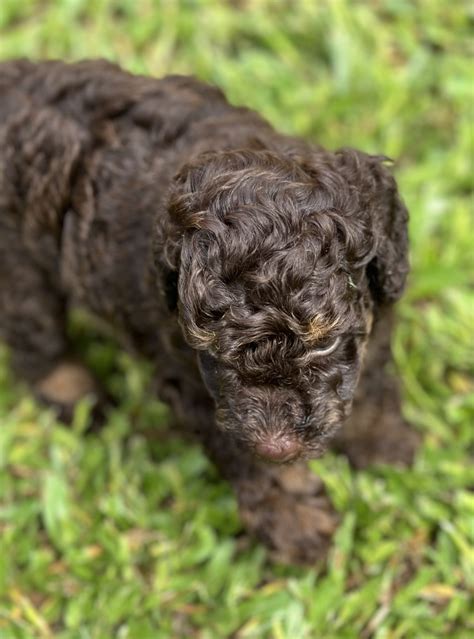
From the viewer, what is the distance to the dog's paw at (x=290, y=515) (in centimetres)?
371

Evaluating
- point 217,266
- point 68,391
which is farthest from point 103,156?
point 68,391

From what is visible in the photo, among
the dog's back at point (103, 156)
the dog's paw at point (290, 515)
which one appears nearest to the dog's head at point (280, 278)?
the dog's back at point (103, 156)

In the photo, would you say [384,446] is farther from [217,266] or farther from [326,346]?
[217,266]

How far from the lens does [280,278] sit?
257 cm

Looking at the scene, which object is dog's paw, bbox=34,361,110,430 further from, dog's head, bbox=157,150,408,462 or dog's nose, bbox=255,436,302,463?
dog's nose, bbox=255,436,302,463

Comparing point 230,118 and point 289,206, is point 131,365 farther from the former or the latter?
point 289,206

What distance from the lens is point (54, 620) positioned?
396cm

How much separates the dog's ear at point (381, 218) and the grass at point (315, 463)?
139 centimetres

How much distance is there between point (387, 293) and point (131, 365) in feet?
6.86

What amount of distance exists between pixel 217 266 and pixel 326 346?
1.44 feet

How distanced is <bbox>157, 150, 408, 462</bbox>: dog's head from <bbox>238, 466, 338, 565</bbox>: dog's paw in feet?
2.90

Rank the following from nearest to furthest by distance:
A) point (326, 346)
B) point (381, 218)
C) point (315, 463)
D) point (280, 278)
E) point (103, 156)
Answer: point (280, 278) → point (326, 346) → point (381, 218) → point (103, 156) → point (315, 463)

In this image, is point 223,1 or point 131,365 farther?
point 223,1

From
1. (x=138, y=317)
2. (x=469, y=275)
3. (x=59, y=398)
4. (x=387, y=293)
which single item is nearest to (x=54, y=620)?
(x=59, y=398)
